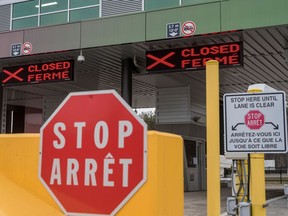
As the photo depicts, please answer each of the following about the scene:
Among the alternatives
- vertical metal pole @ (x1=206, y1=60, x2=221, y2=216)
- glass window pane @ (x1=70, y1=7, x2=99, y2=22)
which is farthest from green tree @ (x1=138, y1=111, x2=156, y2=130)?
vertical metal pole @ (x1=206, y1=60, x2=221, y2=216)

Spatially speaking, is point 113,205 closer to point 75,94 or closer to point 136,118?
point 136,118

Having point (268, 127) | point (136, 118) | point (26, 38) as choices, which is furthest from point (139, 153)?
point (26, 38)

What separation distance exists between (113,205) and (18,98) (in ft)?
65.5

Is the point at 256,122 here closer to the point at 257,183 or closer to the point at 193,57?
the point at 257,183

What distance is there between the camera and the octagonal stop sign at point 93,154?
3277 millimetres

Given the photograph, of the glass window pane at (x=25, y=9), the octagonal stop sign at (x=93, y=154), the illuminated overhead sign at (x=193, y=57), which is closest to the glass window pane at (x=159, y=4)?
the illuminated overhead sign at (x=193, y=57)

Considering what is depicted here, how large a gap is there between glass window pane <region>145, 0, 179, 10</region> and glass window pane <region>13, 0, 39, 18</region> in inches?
169

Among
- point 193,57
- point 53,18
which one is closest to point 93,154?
point 193,57

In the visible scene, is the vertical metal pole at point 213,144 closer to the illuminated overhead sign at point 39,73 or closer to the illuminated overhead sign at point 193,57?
the illuminated overhead sign at point 193,57

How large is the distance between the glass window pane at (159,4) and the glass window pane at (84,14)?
1.79m

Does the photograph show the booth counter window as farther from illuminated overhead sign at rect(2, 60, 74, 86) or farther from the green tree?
the green tree

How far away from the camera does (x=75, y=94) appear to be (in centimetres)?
353

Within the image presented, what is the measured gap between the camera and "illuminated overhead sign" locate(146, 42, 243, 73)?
39.4 feet

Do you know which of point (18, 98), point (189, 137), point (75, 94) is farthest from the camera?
point (18, 98)
